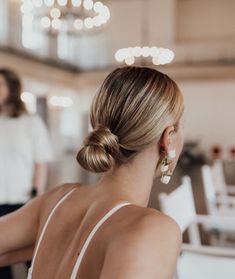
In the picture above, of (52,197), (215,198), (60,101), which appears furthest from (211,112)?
(52,197)

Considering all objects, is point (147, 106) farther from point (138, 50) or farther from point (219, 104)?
point (219, 104)

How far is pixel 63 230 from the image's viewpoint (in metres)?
0.96

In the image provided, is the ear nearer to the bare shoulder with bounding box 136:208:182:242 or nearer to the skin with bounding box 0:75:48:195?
the bare shoulder with bounding box 136:208:182:242

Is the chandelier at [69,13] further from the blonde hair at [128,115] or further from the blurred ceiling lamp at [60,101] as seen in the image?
the blurred ceiling lamp at [60,101]

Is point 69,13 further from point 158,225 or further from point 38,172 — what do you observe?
point 158,225

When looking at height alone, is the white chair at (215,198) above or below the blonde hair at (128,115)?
below

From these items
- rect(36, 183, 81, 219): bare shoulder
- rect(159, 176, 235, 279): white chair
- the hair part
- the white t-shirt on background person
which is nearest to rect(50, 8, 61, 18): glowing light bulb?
the hair part

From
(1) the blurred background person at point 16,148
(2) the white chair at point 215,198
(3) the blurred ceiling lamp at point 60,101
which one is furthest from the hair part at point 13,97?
(3) the blurred ceiling lamp at point 60,101

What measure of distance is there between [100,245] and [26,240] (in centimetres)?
38

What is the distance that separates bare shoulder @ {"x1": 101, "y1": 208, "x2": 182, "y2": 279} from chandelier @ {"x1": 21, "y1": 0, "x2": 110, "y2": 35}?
18.3 feet

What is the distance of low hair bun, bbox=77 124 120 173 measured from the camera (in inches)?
34.4

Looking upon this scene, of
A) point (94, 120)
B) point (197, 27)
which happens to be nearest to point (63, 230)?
point (94, 120)

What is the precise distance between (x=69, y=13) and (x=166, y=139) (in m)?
6.31

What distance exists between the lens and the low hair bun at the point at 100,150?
875 mm
